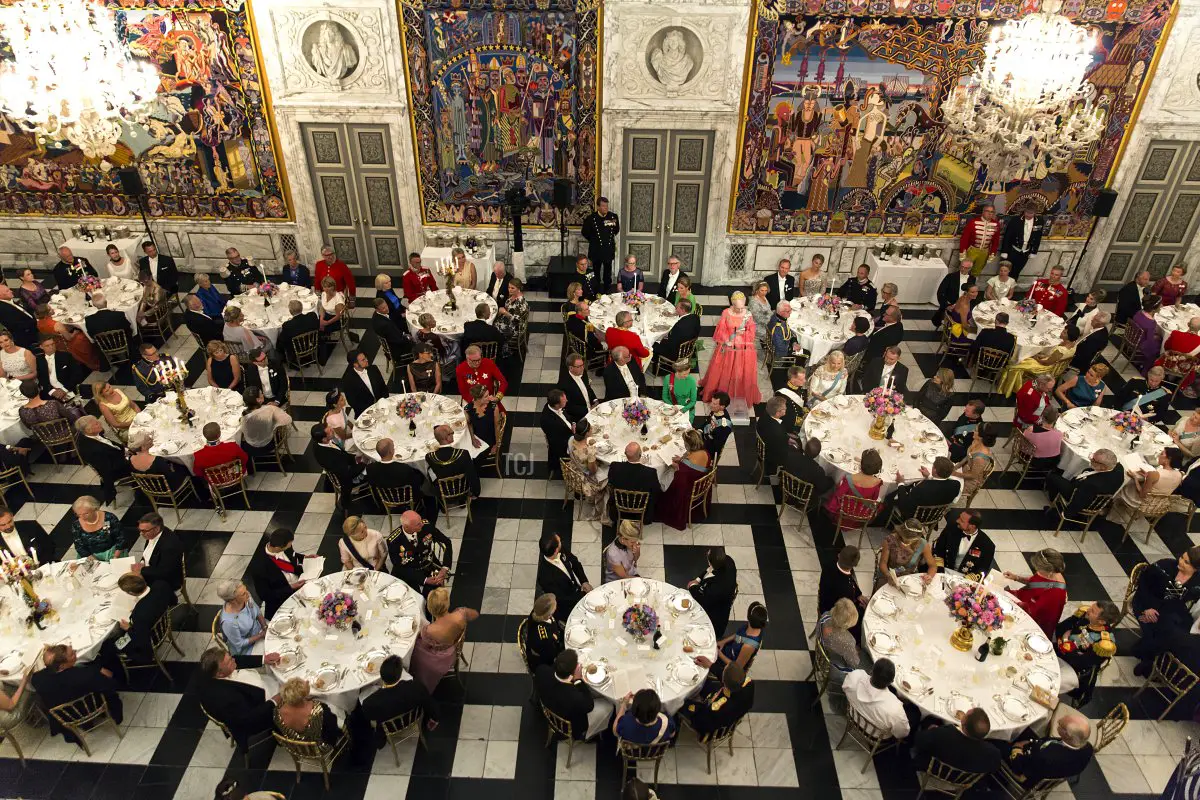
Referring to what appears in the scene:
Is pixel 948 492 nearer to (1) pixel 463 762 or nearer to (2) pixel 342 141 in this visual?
(1) pixel 463 762

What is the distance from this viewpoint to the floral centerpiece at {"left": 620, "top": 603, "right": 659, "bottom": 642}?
6.64 meters

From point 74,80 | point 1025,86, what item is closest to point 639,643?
point 1025,86

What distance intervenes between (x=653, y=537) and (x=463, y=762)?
134 inches

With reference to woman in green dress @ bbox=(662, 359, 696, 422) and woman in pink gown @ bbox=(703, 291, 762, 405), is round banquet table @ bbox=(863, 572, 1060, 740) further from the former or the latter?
woman in pink gown @ bbox=(703, 291, 762, 405)

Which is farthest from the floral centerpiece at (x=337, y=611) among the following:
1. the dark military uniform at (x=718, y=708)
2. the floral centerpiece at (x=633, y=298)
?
the floral centerpiece at (x=633, y=298)

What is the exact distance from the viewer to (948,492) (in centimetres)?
821

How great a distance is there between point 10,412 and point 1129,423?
550 inches

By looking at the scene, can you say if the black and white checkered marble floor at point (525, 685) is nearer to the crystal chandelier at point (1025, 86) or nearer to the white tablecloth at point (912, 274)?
the crystal chandelier at point (1025, 86)

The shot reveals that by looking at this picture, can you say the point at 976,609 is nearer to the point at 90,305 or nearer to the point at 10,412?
the point at 10,412

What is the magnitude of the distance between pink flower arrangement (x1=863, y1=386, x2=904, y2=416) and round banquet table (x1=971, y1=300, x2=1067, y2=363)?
3492mm

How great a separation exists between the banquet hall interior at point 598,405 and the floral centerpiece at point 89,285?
0.59 ft

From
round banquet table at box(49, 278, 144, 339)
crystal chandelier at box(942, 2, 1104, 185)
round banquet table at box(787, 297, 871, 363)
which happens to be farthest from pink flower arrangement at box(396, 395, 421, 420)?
crystal chandelier at box(942, 2, 1104, 185)

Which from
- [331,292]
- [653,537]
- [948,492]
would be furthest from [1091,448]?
[331,292]

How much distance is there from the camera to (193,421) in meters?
9.38
